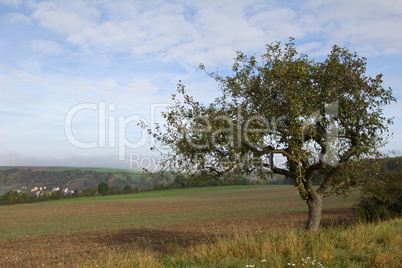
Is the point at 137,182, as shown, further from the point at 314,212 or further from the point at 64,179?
the point at 314,212

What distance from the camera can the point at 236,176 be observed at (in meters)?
12.7

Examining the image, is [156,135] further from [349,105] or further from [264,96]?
[349,105]

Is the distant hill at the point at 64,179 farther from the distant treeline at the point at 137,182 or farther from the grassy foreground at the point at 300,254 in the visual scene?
the grassy foreground at the point at 300,254

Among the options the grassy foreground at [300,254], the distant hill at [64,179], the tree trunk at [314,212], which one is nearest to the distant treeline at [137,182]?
the distant hill at [64,179]

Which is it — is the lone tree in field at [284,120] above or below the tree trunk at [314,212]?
above

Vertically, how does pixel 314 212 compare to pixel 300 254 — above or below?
above

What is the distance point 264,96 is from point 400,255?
6507 millimetres

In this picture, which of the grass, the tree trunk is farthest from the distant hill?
the tree trunk

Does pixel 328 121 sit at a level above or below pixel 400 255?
above

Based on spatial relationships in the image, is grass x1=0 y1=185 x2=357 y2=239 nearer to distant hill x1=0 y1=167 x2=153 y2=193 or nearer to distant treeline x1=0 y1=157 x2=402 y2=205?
distant treeline x1=0 y1=157 x2=402 y2=205

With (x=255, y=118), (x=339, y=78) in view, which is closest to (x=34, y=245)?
(x=255, y=118)

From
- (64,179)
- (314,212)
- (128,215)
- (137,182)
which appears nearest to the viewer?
(314,212)

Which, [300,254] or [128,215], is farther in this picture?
[128,215]

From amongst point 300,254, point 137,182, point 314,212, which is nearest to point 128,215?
point 314,212
